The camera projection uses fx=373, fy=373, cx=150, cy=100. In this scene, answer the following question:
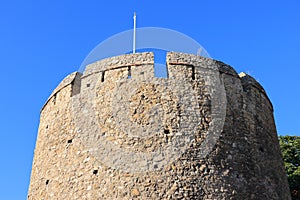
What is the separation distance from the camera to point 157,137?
27.8 ft

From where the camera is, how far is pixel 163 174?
809 cm

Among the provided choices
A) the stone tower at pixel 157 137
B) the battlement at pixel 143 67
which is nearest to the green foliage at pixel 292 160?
the stone tower at pixel 157 137

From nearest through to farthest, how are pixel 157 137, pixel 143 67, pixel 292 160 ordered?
pixel 157 137 → pixel 143 67 → pixel 292 160

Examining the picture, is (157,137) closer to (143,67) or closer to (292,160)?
(143,67)

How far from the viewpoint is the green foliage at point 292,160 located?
15.6 m

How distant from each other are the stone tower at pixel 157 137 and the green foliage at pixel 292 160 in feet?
20.1

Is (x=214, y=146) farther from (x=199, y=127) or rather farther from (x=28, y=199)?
(x=28, y=199)

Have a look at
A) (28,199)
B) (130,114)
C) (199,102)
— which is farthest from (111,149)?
(28,199)

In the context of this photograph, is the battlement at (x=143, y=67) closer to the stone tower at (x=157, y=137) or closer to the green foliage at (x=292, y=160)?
the stone tower at (x=157, y=137)

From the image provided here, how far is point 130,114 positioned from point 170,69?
161 cm

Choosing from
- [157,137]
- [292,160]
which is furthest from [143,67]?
[292,160]

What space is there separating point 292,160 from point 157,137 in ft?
35.2

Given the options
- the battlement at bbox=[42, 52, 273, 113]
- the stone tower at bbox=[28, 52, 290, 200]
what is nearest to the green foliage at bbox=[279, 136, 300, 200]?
the stone tower at bbox=[28, 52, 290, 200]

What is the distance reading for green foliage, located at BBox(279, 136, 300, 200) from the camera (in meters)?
15.6
